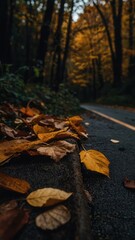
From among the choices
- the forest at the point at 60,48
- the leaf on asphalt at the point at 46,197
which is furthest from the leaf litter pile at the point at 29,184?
the forest at the point at 60,48

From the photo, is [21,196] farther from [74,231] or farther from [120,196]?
[120,196]

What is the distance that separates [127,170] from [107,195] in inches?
20.5

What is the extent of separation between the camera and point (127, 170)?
2164 mm

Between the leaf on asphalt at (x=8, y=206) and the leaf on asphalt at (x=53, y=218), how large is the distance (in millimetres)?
138

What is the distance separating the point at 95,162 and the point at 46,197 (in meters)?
0.71

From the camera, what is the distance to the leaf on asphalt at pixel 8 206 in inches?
47.8

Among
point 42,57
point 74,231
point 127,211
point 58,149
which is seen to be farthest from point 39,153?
point 42,57

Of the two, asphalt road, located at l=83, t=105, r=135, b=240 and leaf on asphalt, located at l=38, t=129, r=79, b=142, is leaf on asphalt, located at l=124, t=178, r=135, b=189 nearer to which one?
asphalt road, located at l=83, t=105, r=135, b=240

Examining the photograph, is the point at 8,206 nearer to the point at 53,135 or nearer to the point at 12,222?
the point at 12,222

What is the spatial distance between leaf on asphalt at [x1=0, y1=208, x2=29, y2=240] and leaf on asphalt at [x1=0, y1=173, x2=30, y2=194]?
19 centimetres

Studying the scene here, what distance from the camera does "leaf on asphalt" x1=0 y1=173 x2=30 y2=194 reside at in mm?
1385

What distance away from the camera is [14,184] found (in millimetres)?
1434

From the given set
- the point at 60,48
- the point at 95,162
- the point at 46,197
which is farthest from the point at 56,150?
the point at 60,48

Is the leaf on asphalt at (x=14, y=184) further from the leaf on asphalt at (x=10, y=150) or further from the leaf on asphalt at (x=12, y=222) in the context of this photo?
the leaf on asphalt at (x=10, y=150)
